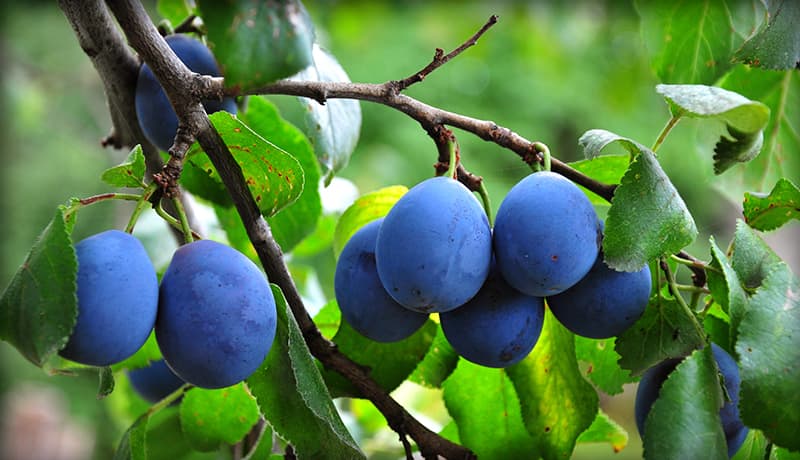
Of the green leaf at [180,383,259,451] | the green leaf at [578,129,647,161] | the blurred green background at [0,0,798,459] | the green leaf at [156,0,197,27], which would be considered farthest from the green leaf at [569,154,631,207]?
the blurred green background at [0,0,798,459]

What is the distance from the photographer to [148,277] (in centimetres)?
41

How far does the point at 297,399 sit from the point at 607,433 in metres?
0.34

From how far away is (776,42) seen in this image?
507 mm

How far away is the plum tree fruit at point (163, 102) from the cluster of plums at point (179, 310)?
16cm

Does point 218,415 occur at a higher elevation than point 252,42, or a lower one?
lower

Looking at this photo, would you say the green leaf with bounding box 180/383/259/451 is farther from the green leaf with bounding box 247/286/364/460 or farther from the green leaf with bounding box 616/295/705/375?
the green leaf with bounding box 616/295/705/375

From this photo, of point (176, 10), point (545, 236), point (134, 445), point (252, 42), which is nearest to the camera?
point (252, 42)

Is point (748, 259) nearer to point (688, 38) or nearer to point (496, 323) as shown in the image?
point (496, 323)

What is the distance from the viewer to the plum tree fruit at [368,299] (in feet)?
1.63

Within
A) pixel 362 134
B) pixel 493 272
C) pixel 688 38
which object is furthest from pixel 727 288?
pixel 362 134

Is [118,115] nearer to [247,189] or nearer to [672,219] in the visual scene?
[247,189]

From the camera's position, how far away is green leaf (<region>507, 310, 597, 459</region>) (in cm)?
56

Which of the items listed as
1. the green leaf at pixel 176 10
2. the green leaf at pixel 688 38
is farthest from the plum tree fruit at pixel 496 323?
the green leaf at pixel 176 10

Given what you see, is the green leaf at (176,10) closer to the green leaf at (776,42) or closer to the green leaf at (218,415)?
the green leaf at (218,415)
